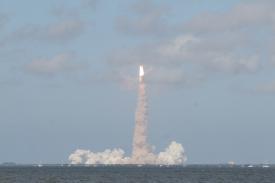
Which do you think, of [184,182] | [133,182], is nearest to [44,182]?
[133,182]

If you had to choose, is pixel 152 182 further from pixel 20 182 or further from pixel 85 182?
pixel 20 182

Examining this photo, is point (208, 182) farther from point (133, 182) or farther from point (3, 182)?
point (3, 182)

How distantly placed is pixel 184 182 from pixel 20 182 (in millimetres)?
39271

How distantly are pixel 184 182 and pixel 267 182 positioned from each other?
65.1 ft

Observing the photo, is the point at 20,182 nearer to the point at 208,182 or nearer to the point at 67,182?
the point at 67,182

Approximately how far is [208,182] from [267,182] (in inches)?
553

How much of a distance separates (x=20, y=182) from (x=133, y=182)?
86.3 feet

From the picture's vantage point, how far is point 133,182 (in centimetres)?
18425

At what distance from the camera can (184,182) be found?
190 metres

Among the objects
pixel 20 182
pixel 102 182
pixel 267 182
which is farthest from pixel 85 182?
pixel 267 182

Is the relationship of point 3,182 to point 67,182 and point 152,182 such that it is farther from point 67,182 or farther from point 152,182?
point 152,182

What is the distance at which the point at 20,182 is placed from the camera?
601ft

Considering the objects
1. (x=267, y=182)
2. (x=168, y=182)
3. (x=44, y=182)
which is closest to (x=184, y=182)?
(x=168, y=182)

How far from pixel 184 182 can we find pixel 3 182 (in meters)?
43.2
